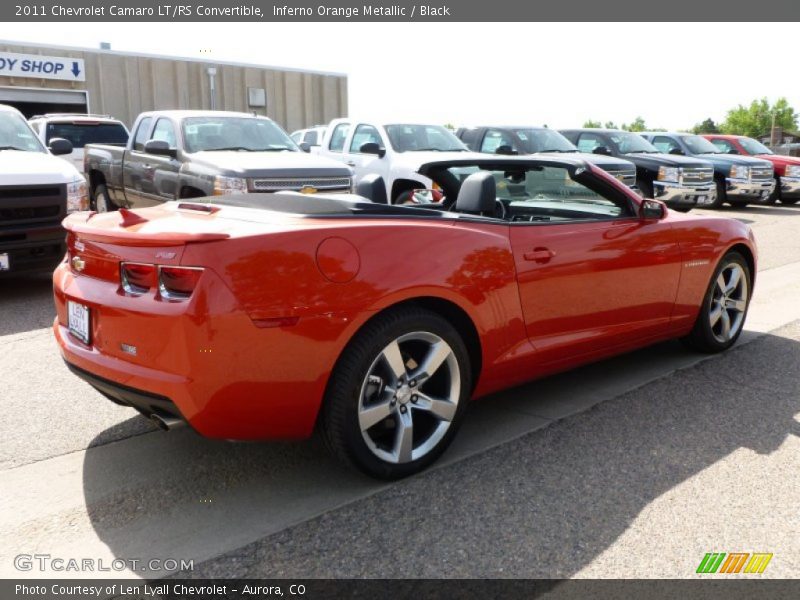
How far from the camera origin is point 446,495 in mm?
3162

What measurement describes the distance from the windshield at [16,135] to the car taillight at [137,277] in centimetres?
595

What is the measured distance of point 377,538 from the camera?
282 centimetres

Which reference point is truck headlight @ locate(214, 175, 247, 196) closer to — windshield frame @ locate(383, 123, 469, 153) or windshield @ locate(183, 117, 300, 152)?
windshield @ locate(183, 117, 300, 152)

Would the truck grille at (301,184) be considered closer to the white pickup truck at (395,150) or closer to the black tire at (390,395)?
the white pickup truck at (395,150)

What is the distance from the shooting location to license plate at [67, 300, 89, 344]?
3.21 metres

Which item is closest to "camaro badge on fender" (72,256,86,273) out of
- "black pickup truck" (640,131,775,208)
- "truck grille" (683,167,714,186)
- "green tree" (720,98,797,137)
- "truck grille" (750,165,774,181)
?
"truck grille" (683,167,714,186)

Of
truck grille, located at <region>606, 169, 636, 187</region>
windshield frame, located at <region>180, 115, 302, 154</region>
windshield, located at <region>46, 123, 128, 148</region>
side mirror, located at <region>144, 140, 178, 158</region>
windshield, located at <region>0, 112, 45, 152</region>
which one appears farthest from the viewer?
windshield, located at <region>46, 123, 128, 148</region>

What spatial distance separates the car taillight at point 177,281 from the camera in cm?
278

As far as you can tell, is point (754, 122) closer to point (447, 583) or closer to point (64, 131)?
point (64, 131)

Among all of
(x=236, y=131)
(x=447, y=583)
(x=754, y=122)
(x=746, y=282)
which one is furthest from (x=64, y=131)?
(x=754, y=122)

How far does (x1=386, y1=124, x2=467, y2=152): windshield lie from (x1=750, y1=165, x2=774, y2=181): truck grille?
8772 millimetres

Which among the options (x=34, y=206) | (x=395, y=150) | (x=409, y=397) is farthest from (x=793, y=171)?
(x=409, y=397)

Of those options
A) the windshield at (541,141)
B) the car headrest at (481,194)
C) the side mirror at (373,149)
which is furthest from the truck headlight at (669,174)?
the car headrest at (481,194)

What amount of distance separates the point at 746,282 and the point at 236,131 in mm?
6747
